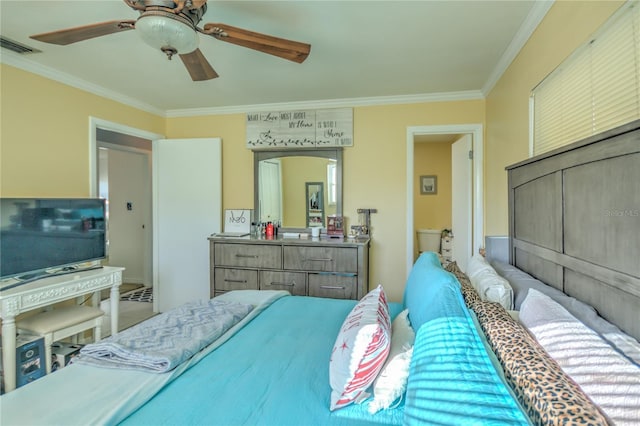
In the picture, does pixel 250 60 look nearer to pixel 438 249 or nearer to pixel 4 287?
pixel 4 287

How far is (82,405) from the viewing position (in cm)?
101

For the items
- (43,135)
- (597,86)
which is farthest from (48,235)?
(597,86)

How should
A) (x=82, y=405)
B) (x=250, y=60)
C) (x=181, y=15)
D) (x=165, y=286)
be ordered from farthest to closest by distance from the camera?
(x=165, y=286)
(x=250, y=60)
(x=181, y=15)
(x=82, y=405)

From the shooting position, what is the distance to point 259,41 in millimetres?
1719

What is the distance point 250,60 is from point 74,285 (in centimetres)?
218

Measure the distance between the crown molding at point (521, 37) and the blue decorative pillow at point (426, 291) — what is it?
1.55 metres

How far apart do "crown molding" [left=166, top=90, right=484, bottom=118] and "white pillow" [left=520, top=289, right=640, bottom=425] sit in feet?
8.87

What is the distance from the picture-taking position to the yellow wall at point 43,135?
247 centimetres

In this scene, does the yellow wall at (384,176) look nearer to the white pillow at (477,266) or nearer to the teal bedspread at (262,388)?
the white pillow at (477,266)

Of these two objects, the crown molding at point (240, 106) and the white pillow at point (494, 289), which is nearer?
the white pillow at point (494, 289)

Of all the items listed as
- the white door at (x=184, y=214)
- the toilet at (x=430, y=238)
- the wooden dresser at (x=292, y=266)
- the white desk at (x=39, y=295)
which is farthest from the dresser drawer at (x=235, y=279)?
the toilet at (x=430, y=238)

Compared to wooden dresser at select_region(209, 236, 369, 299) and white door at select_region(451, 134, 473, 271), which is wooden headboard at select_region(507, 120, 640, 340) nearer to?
wooden dresser at select_region(209, 236, 369, 299)

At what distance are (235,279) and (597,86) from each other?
307 cm

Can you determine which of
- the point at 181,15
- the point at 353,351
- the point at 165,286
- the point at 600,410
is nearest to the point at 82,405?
the point at 353,351
